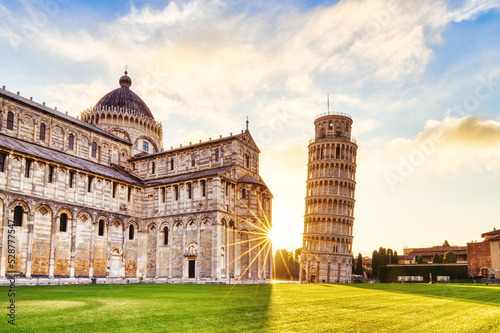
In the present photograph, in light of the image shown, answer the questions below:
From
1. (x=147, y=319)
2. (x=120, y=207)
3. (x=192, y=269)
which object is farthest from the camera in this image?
(x=120, y=207)

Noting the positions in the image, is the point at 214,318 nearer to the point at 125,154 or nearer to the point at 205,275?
the point at 205,275

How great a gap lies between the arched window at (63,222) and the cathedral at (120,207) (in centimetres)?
12

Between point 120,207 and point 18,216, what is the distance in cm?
1195

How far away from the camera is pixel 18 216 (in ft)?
118

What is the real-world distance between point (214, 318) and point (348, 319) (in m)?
4.00

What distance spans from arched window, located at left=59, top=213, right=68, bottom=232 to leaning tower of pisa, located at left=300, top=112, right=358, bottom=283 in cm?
5020

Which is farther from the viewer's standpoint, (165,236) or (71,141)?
(71,141)

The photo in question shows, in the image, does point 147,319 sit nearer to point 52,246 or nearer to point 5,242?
point 5,242

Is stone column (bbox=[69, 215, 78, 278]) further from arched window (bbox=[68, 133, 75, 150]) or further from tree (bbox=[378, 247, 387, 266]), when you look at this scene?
tree (bbox=[378, 247, 387, 266])

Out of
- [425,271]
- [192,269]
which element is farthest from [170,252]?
[425,271]

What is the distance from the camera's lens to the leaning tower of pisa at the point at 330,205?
7981 centimetres

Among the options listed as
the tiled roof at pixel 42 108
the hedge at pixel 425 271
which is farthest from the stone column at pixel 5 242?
the hedge at pixel 425 271

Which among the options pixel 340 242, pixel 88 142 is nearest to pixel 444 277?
pixel 340 242

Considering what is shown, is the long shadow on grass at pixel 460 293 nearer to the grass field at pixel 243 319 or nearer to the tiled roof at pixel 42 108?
the grass field at pixel 243 319
